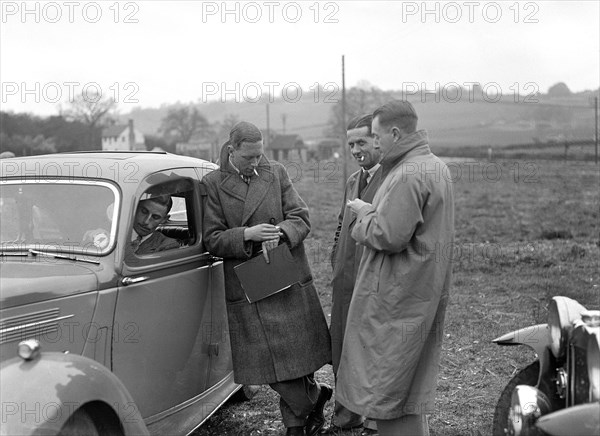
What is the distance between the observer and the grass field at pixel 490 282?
5.24 metres

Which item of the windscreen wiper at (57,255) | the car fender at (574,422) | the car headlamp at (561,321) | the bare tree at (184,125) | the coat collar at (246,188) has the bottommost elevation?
the car fender at (574,422)

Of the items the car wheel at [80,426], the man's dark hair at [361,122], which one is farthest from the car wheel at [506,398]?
the car wheel at [80,426]

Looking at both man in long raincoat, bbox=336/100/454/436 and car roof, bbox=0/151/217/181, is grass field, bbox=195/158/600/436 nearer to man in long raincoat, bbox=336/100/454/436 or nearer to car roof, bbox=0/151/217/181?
man in long raincoat, bbox=336/100/454/436

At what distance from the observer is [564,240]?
1280 centimetres

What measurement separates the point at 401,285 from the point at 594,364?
1049 mm

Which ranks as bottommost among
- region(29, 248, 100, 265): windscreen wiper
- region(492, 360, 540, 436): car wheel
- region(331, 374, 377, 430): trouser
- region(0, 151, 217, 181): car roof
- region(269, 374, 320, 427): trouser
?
region(331, 374, 377, 430): trouser

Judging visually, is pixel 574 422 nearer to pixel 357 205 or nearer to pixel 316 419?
pixel 357 205

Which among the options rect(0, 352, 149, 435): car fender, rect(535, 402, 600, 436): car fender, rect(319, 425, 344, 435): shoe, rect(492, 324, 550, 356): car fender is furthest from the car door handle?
rect(535, 402, 600, 436): car fender

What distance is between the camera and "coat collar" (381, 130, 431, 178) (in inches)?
153

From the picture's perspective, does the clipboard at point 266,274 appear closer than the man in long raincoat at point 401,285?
No

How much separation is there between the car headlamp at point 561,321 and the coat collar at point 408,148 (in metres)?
1.12

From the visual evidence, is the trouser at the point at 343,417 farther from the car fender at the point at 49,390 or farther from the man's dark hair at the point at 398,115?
the man's dark hair at the point at 398,115

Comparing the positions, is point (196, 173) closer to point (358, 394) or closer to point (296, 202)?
point (296, 202)

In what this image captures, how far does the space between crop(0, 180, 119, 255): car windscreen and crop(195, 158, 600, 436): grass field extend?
1.89m
